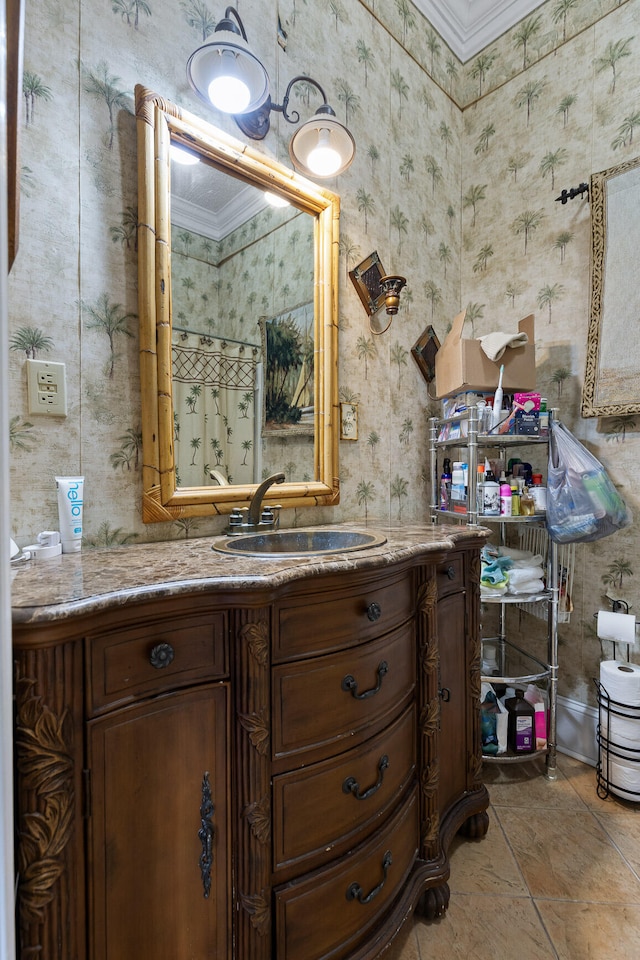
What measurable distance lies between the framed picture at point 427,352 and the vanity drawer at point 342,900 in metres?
1.63

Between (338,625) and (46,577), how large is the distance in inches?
21.4

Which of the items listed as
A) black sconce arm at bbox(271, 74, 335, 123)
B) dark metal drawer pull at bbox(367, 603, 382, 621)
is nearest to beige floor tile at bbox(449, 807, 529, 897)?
dark metal drawer pull at bbox(367, 603, 382, 621)

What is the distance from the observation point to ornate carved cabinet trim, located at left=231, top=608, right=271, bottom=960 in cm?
77

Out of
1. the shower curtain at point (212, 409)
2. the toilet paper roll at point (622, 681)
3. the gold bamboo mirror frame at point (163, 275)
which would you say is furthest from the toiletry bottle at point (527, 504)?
the shower curtain at point (212, 409)

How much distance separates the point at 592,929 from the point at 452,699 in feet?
2.00

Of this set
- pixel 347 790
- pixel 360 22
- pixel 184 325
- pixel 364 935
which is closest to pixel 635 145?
pixel 360 22

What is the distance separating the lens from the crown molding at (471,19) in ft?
6.63

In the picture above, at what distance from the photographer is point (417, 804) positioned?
3.76 ft

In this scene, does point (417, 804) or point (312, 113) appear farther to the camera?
point (312, 113)

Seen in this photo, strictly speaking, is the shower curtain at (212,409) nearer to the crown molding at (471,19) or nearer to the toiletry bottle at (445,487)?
the toiletry bottle at (445,487)

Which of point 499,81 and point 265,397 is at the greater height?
point 499,81

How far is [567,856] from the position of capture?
136cm

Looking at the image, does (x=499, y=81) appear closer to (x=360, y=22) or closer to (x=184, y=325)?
(x=360, y=22)

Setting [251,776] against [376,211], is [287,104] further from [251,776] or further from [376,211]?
[251,776]
